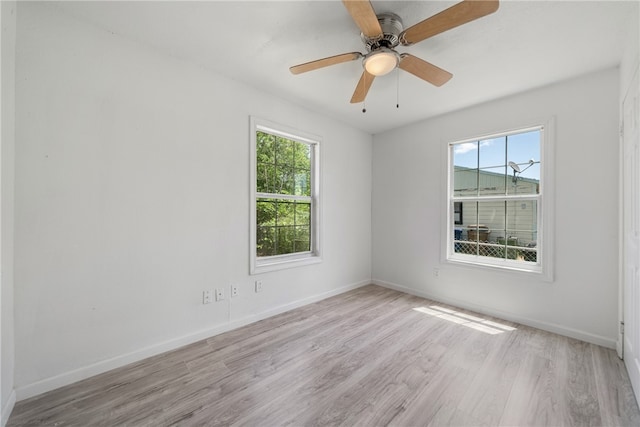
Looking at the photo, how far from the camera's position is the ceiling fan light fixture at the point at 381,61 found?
1.76 meters

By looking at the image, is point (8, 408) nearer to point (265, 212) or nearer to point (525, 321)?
point (265, 212)

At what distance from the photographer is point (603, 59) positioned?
2209mm

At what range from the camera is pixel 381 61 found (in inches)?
70.6

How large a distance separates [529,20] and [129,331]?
371cm

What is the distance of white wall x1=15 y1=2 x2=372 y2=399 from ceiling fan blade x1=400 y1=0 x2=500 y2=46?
70.3 inches

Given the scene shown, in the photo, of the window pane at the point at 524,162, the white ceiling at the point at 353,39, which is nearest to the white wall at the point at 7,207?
the white ceiling at the point at 353,39

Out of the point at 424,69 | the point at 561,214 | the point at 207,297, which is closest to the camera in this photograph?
the point at 424,69

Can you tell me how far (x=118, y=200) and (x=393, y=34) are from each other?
235cm

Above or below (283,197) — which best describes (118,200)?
below

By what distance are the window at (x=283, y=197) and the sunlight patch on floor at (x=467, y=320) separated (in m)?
1.56

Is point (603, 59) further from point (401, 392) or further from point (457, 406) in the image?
point (401, 392)

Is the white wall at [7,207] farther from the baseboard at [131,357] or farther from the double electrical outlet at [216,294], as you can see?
the double electrical outlet at [216,294]

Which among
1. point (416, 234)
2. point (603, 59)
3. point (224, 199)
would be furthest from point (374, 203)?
point (603, 59)

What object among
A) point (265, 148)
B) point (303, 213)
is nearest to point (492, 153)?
point (303, 213)
